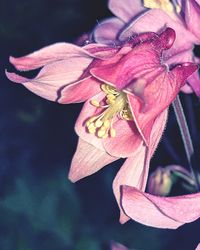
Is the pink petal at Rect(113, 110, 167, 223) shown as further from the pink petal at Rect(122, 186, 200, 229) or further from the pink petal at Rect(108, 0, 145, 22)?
the pink petal at Rect(108, 0, 145, 22)

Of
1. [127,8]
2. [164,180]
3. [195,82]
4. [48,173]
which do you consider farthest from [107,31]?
[48,173]

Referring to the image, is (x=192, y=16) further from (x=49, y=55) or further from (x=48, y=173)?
(x=48, y=173)

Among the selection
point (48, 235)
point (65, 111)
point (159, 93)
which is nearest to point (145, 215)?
point (159, 93)

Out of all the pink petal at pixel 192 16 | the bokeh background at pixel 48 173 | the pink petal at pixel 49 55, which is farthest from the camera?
the bokeh background at pixel 48 173

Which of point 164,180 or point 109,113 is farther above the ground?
point 109,113

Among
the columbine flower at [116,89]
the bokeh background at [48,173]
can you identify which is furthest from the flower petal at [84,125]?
the bokeh background at [48,173]

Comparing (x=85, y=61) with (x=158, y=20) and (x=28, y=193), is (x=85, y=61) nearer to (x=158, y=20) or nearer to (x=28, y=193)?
(x=158, y=20)

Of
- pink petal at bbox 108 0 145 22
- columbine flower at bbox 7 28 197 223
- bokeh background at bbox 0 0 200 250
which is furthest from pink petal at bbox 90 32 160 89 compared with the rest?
bokeh background at bbox 0 0 200 250

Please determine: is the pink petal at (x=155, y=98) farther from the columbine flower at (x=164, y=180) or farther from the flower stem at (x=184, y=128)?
the columbine flower at (x=164, y=180)
